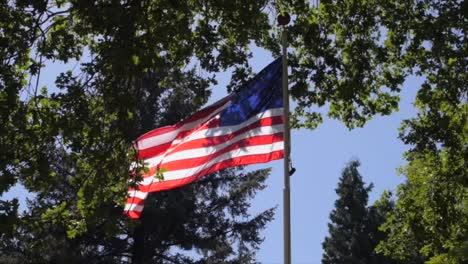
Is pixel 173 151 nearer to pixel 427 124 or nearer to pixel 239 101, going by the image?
pixel 239 101

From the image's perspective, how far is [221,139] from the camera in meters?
10.3

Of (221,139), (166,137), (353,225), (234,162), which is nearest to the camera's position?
(234,162)

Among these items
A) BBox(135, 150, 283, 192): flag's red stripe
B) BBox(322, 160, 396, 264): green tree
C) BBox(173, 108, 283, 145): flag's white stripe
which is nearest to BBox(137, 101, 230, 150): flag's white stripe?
BBox(173, 108, 283, 145): flag's white stripe

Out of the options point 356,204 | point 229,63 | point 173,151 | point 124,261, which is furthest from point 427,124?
point 356,204

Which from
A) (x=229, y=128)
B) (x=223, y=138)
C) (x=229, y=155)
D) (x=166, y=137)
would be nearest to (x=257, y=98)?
(x=229, y=128)

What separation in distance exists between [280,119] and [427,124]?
16.5ft

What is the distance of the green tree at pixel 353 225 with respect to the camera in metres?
45.1

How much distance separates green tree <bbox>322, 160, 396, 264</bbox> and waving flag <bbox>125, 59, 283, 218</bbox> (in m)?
34.0

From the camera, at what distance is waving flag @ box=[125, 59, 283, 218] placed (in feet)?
33.0

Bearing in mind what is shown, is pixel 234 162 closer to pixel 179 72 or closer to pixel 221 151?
pixel 221 151

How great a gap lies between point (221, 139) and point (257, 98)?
887 mm

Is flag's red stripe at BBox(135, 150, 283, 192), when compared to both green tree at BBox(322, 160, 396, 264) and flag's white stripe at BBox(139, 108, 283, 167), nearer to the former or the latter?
flag's white stripe at BBox(139, 108, 283, 167)

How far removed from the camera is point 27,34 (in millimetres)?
10789

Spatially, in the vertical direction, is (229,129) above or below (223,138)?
above
